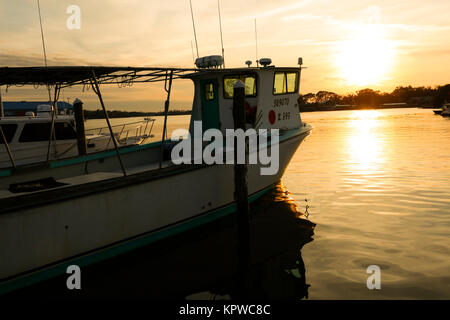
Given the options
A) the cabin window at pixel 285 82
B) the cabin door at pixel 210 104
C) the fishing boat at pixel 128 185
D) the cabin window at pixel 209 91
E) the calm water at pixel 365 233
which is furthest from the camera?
the cabin window at pixel 209 91

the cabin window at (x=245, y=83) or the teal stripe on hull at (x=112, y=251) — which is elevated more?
the cabin window at (x=245, y=83)

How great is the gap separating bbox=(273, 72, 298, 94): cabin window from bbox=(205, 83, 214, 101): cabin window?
2152 millimetres

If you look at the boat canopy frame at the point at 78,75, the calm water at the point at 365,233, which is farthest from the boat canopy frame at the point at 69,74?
the calm water at the point at 365,233

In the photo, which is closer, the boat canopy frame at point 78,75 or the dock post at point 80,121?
the boat canopy frame at point 78,75

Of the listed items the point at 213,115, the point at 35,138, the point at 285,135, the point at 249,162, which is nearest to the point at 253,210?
the point at 249,162

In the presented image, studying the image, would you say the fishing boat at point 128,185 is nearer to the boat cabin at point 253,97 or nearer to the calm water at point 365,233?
the boat cabin at point 253,97

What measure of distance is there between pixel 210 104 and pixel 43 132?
677cm

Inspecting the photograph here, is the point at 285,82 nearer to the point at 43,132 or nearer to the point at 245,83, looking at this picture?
the point at 245,83

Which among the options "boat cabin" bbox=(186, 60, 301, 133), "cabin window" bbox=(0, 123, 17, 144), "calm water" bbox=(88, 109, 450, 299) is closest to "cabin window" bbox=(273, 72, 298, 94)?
"boat cabin" bbox=(186, 60, 301, 133)

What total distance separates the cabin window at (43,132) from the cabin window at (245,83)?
6.88 metres

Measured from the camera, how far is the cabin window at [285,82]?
11.6 meters

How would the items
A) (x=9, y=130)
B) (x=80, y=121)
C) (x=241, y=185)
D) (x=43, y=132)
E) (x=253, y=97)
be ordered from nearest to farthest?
(x=241, y=185) < (x=253, y=97) < (x=80, y=121) < (x=9, y=130) < (x=43, y=132)

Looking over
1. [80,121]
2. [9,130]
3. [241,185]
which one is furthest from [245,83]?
[9,130]

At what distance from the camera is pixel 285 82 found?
39.1ft
